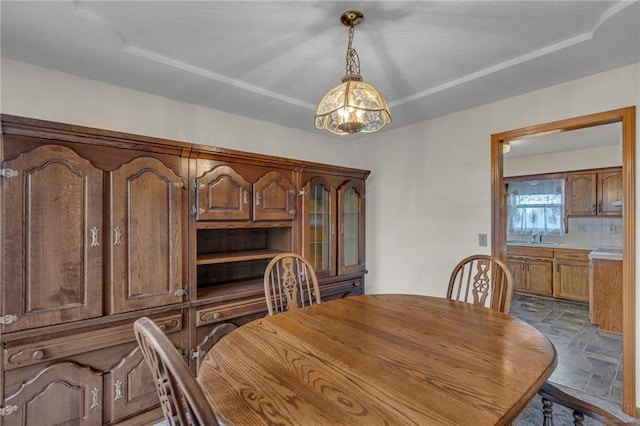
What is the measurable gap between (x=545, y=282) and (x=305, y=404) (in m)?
5.13

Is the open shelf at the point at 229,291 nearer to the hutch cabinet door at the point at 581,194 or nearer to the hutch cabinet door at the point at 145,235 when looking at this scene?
the hutch cabinet door at the point at 145,235

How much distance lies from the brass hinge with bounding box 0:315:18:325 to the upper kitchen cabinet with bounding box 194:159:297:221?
101 centimetres

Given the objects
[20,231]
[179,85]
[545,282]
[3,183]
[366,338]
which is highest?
[179,85]

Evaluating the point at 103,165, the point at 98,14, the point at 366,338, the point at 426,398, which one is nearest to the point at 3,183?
the point at 103,165

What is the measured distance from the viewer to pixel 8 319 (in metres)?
1.46

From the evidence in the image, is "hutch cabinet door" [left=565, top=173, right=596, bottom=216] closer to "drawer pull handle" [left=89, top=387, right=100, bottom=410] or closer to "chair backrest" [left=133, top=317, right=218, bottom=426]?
"chair backrest" [left=133, top=317, right=218, bottom=426]

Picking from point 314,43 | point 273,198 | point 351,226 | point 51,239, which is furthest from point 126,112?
point 351,226

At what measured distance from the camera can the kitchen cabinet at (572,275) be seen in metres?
4.17

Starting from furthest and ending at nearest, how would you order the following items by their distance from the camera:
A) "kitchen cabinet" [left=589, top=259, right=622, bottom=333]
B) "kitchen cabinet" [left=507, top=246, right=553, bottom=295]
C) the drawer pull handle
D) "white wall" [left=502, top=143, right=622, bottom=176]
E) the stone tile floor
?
"kitchen cabinet" [left=507, top=246, right=553, bottom=295] → "white wall" [left=502, top=143, right=622, bottom=176] → "kitchen cabinet" [left=589, top=259, right=622, bottom=333] → the stone tile floor → the drawer pull handle

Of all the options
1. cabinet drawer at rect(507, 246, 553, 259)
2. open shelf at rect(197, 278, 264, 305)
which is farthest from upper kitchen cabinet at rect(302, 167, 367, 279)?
cabinet drawer at rect(507, 246, 553, 259)

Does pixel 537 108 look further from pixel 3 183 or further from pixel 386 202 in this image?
pixel 3 183

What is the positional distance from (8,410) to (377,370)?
6.09 feet

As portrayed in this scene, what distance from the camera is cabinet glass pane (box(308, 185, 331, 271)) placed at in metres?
2.76

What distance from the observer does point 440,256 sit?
9.51ft
